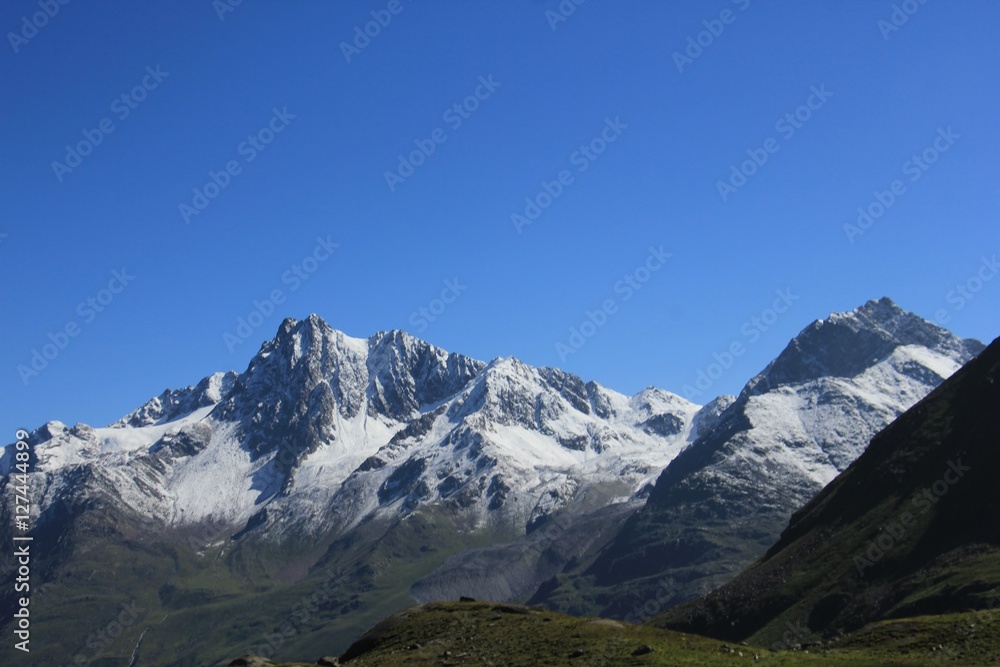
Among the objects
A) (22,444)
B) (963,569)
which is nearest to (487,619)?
(22,444)

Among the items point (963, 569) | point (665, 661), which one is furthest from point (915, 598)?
point (665, 661)

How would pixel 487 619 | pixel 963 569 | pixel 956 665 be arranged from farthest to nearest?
pixel 963 569
pixel 487 619
pixel 956 665

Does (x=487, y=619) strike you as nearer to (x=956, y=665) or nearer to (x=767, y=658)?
(x=767, y=658)

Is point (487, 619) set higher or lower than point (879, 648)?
higher

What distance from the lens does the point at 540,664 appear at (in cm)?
7550

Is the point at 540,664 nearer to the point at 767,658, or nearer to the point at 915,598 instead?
the point at 767,658

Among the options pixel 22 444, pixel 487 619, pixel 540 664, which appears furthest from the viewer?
pixel 22 444

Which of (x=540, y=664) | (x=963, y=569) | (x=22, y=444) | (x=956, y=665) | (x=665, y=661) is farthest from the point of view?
(x=963, y=569)

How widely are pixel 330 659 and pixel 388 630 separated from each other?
10.2 m

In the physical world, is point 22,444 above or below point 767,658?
above

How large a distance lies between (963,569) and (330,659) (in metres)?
160

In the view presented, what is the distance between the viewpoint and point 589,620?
297 ft

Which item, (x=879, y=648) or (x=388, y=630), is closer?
(x=879, y=648)

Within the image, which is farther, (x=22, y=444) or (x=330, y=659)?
(x=22, y=444)
